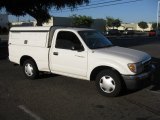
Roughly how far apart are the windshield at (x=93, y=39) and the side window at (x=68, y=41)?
21 centimetres

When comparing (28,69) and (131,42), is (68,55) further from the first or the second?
(131,42)

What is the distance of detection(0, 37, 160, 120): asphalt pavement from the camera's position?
21.4ft

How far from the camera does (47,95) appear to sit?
27.0 ft

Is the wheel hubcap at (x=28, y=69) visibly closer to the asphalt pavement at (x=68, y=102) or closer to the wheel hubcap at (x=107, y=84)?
the asphalt pavement at (x=68, y=102)

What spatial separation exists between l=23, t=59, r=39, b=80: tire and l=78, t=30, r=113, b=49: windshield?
2.15 m

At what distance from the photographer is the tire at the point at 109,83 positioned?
790 cm

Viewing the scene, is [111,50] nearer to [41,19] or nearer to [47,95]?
[47,95]

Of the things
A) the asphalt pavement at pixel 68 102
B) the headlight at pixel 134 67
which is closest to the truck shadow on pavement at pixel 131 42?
the asphalt pavement at pixel 68 102

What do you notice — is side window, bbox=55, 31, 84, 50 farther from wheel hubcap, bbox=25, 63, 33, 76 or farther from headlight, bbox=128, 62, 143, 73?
headlight, bbox=128, 62, 143, 73

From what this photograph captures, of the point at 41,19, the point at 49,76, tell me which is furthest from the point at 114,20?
the point at 49,76

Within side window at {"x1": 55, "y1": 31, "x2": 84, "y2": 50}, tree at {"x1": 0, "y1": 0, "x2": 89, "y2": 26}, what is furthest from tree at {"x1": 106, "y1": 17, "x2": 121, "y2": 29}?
side window at {"x1": 55, "y1": 31, "x2": 84, "y2": 50}

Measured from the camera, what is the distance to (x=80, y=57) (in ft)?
28.3

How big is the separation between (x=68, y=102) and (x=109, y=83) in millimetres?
1220

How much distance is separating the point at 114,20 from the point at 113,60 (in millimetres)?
101462
